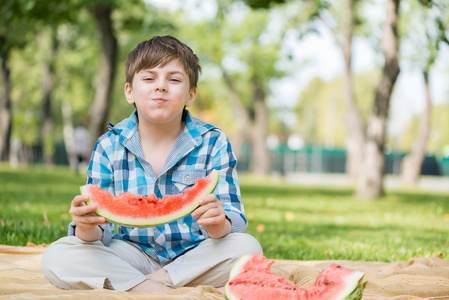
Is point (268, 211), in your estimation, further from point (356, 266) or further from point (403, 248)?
point (356, 266)

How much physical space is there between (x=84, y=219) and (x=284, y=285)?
98cm

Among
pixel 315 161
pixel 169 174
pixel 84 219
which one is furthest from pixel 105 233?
pixel 315 161

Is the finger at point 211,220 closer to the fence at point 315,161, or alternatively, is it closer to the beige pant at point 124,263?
the beige pant at point 124,263

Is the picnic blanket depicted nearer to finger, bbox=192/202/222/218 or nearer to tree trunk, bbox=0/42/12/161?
finger, bbox=192/202/222/218

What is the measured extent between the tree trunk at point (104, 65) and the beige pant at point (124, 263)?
11164 mm

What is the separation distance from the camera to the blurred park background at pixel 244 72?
11.7 metres

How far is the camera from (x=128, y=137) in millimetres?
3057

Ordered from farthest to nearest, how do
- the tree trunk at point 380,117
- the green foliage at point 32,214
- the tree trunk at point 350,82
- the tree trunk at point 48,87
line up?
1. the tree trunk at point 48,87
2. the tree trunk at point 350,82
3. the tree trunk at point 380,117
4. the green foliage at point 32,214

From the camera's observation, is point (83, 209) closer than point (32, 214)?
Yes

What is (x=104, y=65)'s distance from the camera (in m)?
14.5

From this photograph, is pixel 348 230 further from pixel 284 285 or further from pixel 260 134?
pixel 260 134

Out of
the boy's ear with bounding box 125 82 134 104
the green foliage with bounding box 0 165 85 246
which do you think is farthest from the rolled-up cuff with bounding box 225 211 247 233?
the green foliage with bounding box 0 165 85 246

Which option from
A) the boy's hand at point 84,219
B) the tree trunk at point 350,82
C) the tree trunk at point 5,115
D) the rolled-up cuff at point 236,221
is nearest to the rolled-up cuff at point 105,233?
the boy's hand at point 84,219

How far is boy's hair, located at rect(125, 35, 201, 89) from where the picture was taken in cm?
300
